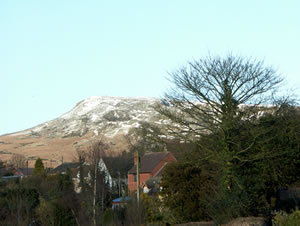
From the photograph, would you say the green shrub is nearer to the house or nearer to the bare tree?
the bare tree

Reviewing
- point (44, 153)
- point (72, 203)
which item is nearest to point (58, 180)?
point (72, 203)

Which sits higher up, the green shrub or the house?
the house

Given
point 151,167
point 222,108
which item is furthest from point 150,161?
point 222,108

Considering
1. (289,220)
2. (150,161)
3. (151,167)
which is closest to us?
(289,220)

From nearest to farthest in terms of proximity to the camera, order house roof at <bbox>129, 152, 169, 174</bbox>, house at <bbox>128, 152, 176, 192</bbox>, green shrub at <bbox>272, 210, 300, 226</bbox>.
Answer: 1. green shrub at <bbox>272, 210, 300, 226</bbox>
2. house at <bbox>128, 152, 176, 192</bbox>
3. house roof at <bbox>129, 152, 169, 174</bbox>

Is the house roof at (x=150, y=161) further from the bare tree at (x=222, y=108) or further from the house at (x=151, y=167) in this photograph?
the bare tree at (x=222, y=108)

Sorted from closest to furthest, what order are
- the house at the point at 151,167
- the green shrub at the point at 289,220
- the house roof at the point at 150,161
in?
the green shrub at the point at 289,220 < the house at the point at 151,167 < the house roof at the point at 150,161

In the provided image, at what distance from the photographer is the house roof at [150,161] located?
2525 inches

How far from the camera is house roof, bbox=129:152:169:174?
64.1 meters

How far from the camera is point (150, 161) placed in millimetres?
66188

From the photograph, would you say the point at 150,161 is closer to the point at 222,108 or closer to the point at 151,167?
the point at 151,167

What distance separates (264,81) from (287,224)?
13.0 metres

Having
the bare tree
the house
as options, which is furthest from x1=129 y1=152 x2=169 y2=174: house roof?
the bare tree

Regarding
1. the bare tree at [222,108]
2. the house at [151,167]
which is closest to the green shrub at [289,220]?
the bare tree at [222,108]
